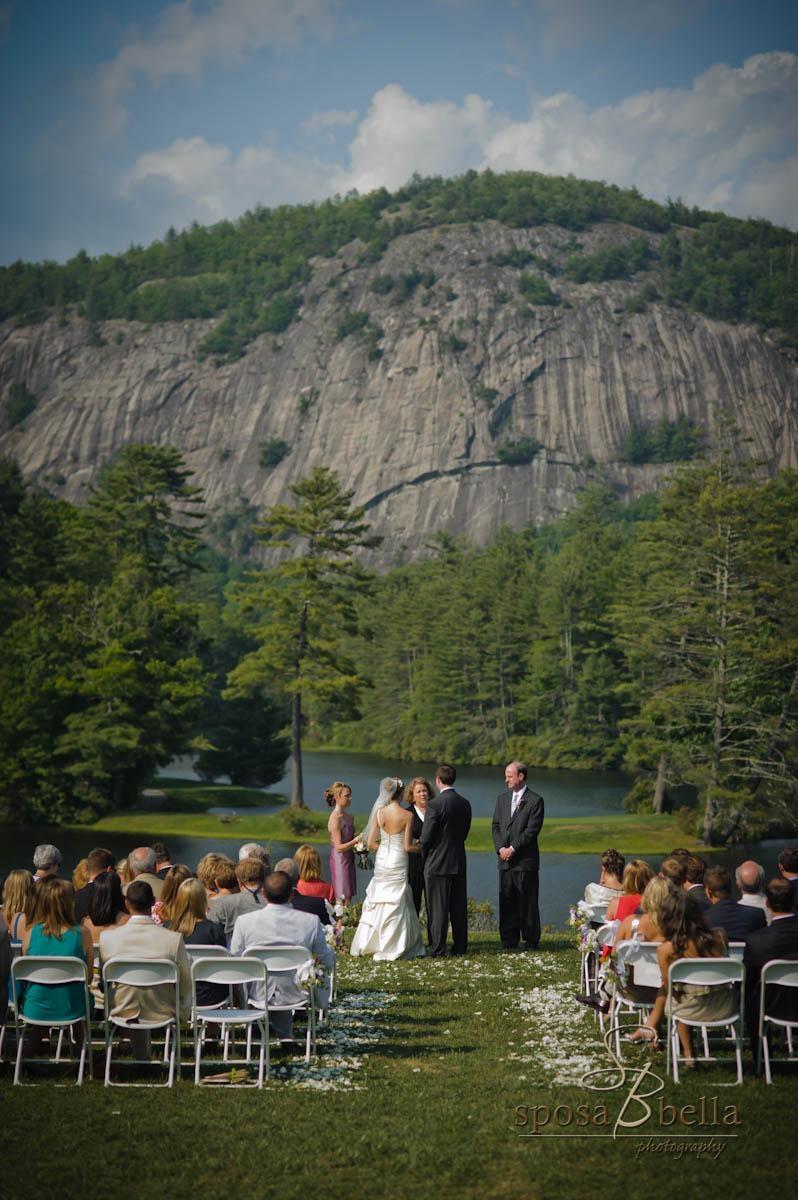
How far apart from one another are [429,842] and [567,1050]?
441cm

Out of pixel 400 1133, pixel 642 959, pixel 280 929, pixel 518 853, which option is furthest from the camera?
pixel 518 853

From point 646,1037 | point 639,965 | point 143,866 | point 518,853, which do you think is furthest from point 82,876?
point 646,1037

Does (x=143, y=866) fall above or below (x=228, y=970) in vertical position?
above

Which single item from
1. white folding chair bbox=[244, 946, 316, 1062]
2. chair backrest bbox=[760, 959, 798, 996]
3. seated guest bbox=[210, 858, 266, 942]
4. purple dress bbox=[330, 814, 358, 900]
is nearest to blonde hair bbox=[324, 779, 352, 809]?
purple dress bbox=[330, 814, 358, 900]

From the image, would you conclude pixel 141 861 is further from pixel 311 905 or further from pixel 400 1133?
pixel 400 1133

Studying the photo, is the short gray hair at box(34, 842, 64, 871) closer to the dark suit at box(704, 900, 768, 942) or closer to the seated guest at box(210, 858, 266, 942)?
the seated guest at box(210, 858, 266, 942)

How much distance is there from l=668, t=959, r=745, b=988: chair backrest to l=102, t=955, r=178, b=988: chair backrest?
10.3ft

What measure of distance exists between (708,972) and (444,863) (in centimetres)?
535

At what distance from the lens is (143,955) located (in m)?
8.38

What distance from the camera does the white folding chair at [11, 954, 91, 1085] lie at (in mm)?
8008

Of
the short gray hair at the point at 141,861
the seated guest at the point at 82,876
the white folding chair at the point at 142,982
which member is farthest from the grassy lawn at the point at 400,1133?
the seated guest at the point at 82,876

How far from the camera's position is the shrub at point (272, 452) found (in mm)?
185125

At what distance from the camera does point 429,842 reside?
13.0 m

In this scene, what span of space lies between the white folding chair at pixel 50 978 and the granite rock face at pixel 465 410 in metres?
148
